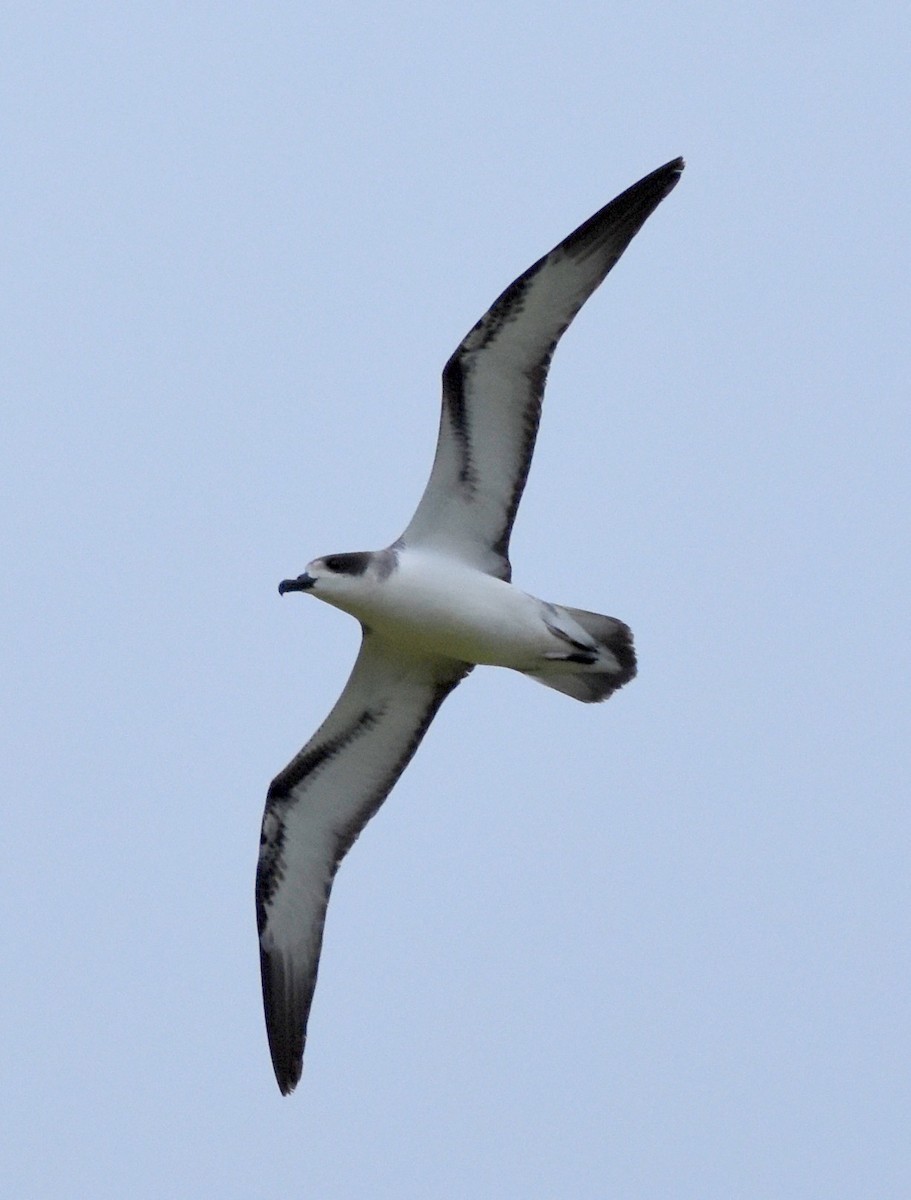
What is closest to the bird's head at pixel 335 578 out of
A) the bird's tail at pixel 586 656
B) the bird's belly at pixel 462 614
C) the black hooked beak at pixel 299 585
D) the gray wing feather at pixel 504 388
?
the black hooked beak at pixel 299 585

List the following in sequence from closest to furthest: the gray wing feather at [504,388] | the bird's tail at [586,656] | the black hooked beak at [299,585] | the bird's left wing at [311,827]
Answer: the gray wing feather at [504,388], the black hooked beak at [299,585], the bird's tail at [586,656], the bird's left wing at [311,827]

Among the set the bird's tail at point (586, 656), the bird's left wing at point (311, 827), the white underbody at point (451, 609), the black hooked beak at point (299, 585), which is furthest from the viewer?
the bird's left wing at point (311, 827)

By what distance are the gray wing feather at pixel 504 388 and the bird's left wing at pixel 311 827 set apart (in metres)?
1.07

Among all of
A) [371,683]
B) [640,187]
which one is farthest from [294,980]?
[640,187]

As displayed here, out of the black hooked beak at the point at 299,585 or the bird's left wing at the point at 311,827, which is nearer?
the black hooked beak at the point at 299,585

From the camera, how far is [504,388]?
493 inches

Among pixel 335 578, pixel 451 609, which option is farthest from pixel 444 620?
pixel 335 578

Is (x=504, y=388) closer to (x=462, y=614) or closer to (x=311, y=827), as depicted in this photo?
(x=462, y=614)

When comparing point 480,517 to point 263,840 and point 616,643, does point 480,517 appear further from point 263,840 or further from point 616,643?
point 263,840

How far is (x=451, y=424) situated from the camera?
12641mm

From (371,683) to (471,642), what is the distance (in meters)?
0.94

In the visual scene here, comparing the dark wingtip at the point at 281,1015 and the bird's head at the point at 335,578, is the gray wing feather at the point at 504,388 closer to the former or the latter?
the bird's head at the point at 335,578

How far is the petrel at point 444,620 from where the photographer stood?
1230cm

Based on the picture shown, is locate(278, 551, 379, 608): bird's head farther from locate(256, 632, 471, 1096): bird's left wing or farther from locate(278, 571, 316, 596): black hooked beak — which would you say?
locate(256, 632, 471, 1096): bird's left wing
